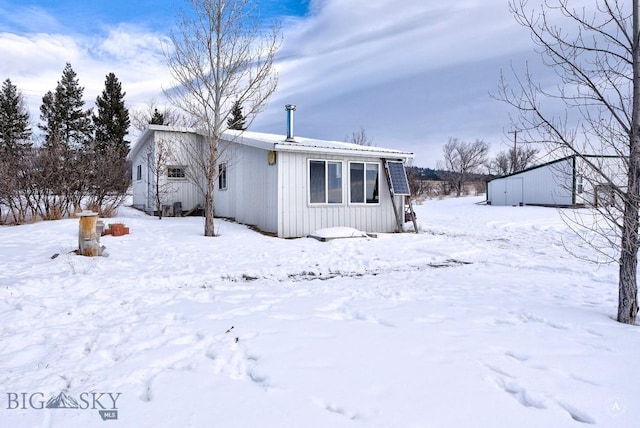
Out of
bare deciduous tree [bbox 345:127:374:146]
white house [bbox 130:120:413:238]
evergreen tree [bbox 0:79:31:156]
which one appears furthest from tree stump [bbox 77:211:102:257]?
evergreen tree [bbox 0:79:31:156]

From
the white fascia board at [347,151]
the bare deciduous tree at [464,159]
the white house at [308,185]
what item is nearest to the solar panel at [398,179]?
the white house at [308,185]

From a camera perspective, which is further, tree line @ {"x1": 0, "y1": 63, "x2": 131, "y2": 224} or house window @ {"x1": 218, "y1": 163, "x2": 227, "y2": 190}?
house window @ {"x1": 218, "y1": 163, "x2": 227, "y2": 190}

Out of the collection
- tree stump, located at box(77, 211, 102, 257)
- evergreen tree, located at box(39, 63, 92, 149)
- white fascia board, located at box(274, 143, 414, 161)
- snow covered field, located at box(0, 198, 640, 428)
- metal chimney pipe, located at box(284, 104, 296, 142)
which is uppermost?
evergreen tree, located at box(39, 63, 92, 149)

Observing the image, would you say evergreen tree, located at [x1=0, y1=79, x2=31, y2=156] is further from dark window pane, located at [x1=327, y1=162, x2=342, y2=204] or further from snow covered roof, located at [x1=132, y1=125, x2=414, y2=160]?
dark window pane, located at [x1=327, y1=162, x2=342, y2=204]

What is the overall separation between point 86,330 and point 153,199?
1217cm

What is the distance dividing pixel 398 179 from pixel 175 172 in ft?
29.5

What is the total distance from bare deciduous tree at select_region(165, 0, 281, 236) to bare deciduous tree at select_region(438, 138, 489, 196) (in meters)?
41.2

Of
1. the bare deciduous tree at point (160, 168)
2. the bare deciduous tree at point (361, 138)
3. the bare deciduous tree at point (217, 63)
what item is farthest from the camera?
the bare deciduous tree at point (361, 138)

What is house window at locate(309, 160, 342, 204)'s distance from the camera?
396 inches

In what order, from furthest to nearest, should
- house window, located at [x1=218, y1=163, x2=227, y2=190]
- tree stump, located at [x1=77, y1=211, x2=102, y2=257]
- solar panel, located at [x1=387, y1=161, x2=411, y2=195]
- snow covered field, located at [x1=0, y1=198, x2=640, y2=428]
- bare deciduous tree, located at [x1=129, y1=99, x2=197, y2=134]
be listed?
bare deciduous tree, located at [x1=129, y1=99, x2=197, y2=134], house window, located at [x1=218, y1=163, x2=227, y2=190], solar panel, located at [x1=387, y1=161, x2=411, y2=195], tree stump, located at [x1=77, y1=211, x2=102, y2=257], snow covered field, located at [x1=0, y1=198, x2=640, y2=428]

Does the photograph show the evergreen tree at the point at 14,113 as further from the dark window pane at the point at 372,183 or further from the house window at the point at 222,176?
the dark window pane at the point at 372,183

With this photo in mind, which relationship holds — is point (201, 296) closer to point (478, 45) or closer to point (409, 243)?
point (409, 243)

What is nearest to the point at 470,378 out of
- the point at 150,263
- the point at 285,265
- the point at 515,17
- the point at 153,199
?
the point at 515,17

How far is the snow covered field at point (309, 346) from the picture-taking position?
1933 mm
